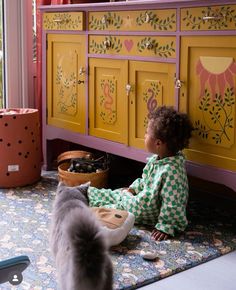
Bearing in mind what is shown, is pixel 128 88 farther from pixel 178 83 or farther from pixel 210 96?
pixel 210 96

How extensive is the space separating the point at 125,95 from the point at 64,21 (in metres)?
0.68

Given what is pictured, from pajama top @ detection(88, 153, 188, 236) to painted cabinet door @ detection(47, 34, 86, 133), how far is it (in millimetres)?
746

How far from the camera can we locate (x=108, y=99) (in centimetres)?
295

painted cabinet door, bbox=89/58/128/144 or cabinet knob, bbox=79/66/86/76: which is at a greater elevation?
cabinet knob, bbox=79/66/86/76

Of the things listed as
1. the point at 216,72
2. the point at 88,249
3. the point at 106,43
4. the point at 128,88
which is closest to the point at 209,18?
the point at 216,72

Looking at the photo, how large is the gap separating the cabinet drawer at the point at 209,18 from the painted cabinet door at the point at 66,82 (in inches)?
31.5

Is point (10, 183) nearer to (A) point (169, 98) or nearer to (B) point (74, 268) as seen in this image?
(A) point (169, 98)

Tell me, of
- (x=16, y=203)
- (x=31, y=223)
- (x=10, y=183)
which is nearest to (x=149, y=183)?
(x=31, y=223)

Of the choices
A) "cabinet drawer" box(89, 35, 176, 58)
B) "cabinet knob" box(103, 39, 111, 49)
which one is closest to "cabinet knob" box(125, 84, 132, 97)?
"cabinet drawer" box(89, 35, 176, 58)

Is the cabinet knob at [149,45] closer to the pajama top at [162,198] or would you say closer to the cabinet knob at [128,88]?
the cabinet knob at [128,88]

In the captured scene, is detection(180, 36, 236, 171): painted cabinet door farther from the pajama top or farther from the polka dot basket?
the polka dot basket

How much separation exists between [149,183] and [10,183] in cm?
94

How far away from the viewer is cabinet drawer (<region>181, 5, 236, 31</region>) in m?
2.24

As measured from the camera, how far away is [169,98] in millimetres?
2588
